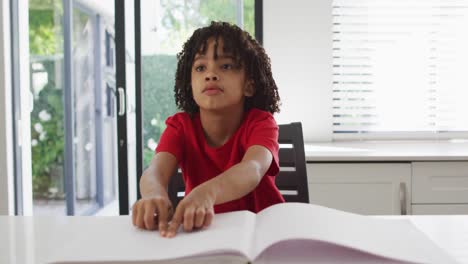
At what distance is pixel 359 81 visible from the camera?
2.88 metres

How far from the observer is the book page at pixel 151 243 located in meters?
0.66

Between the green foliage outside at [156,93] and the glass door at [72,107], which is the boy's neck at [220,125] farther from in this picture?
the glass door at [72,107]

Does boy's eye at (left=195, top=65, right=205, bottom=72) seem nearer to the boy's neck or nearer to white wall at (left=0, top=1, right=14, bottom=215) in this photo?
the boy's neck

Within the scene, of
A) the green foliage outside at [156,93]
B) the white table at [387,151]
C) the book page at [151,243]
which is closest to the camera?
the book page at [151,243]

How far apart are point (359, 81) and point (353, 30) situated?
287 millimetres

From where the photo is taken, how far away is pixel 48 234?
925mm

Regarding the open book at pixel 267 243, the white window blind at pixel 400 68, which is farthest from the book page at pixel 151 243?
the white window blind at pixel 400 68

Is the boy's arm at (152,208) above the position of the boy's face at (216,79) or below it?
below

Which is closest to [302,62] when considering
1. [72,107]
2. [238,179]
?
[238,179]

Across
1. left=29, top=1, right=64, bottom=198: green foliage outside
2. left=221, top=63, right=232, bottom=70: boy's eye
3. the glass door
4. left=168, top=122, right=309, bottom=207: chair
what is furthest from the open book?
left=29, top=1, right=64, bottom=198: green foliage outside

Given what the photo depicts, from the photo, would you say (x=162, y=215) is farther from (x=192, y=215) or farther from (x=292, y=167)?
(x=292, y=167)

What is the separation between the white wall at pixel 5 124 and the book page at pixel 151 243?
2.23m

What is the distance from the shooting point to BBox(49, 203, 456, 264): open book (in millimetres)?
662

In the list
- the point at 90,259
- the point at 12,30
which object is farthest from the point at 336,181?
the point at 12,30
